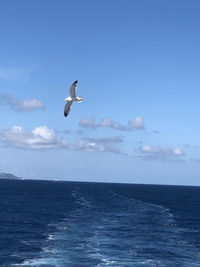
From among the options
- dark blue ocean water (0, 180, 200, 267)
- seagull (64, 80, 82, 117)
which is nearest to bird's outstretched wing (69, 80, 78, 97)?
seagull (64, 80, 82, 117)

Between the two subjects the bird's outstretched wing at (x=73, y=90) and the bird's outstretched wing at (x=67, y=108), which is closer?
the bird's outstretched wing at (x=73, y=90)

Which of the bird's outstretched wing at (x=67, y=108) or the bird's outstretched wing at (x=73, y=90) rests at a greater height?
the bird's outstretched wing at (x=73, y=90)

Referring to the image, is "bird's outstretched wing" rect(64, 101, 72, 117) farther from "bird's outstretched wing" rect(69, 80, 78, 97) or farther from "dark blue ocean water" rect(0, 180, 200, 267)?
"dark blue ocean water" rect(0, 180, 200, 267)

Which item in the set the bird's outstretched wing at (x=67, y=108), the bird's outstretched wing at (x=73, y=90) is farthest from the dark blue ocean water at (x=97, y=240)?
the bird's outstretched wing at (x=73, y=90)

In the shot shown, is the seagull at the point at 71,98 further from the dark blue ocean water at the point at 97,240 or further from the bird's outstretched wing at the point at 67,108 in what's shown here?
the dark blue ocean water at the point at 97,240

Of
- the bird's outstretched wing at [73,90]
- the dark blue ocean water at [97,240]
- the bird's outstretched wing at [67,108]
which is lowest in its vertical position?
the dark blue ocean water at [97,240]

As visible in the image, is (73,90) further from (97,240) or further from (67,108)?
(97,240)

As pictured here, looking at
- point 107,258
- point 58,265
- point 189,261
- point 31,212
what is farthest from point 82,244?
point 31,212

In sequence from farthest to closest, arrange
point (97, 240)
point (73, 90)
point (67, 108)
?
1. point (97, 240)
2. point (67, 108)
3. point (73, 90)

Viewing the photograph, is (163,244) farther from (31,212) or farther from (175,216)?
(31,212)

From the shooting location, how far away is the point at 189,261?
3457 inches

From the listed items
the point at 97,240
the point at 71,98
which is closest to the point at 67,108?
the point at 71,98

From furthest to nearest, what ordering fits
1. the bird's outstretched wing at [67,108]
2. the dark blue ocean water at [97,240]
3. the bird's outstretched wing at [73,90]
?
the dark blue ocean water at [97,240]
the bird's outstretched wing at [67,108]
the bird's outstretched wing at [73,90]

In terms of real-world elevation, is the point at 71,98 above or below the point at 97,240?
above
